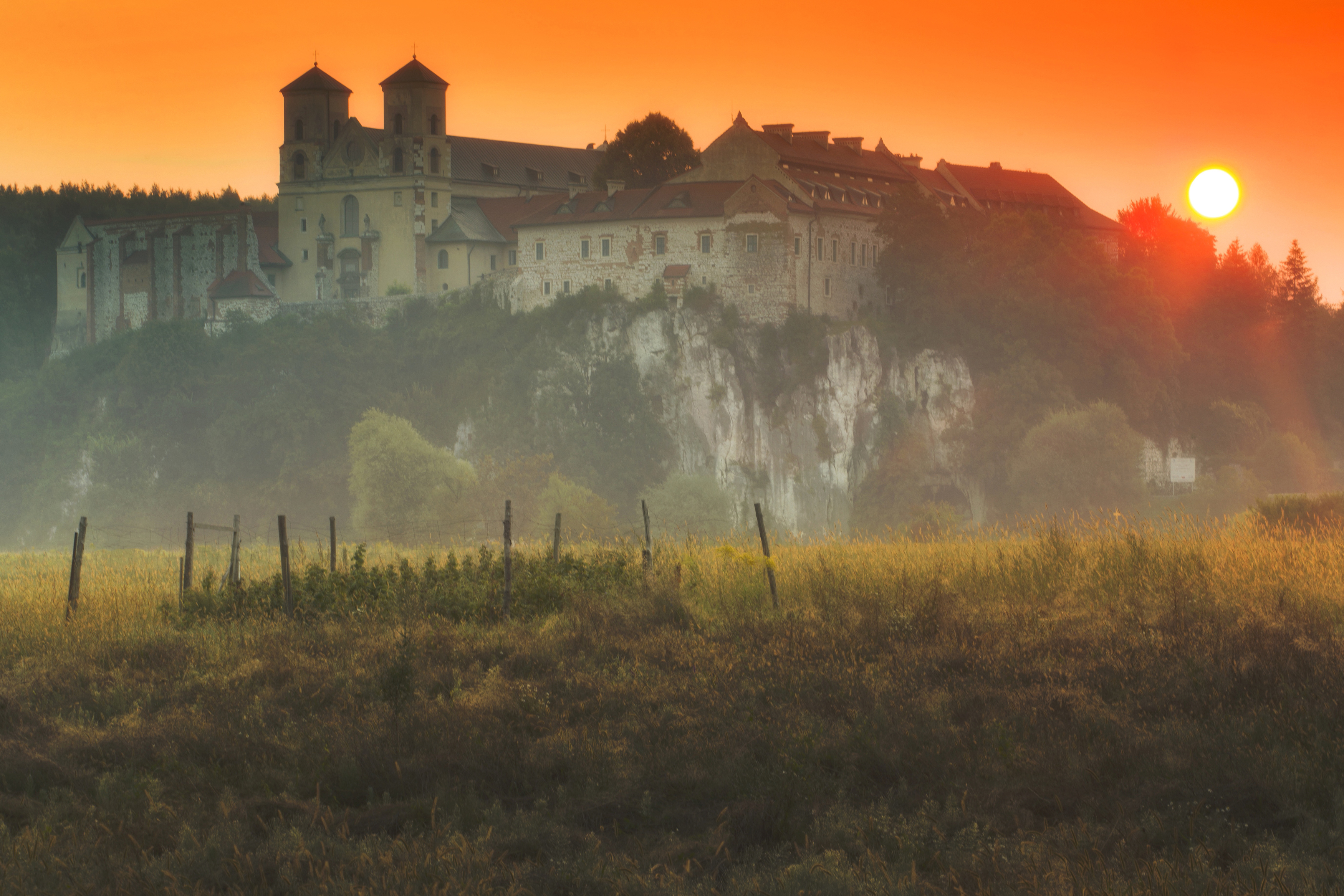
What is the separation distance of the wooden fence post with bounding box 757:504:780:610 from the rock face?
56384 mm

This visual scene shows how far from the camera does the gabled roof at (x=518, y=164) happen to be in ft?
287

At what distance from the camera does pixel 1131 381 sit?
3066 inches

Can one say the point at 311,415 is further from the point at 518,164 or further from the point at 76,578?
the point at 76,578

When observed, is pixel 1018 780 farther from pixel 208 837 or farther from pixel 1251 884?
pixel 208 837

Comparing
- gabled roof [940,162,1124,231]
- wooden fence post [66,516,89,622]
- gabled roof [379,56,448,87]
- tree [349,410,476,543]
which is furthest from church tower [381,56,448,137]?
wooden fence post [66,516,89,622]

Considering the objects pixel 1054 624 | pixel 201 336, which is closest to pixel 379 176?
pixel 201 336

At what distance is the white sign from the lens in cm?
7612

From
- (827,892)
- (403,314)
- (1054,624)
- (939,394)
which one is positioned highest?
(403,314)

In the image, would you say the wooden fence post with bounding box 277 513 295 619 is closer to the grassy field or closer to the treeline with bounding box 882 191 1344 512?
the grassy field

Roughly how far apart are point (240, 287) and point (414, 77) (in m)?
16.7

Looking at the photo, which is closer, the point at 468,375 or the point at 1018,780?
the point at 1018,780

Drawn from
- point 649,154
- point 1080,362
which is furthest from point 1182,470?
point 649,154

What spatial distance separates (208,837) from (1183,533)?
40.2ft

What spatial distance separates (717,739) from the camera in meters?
9.52
